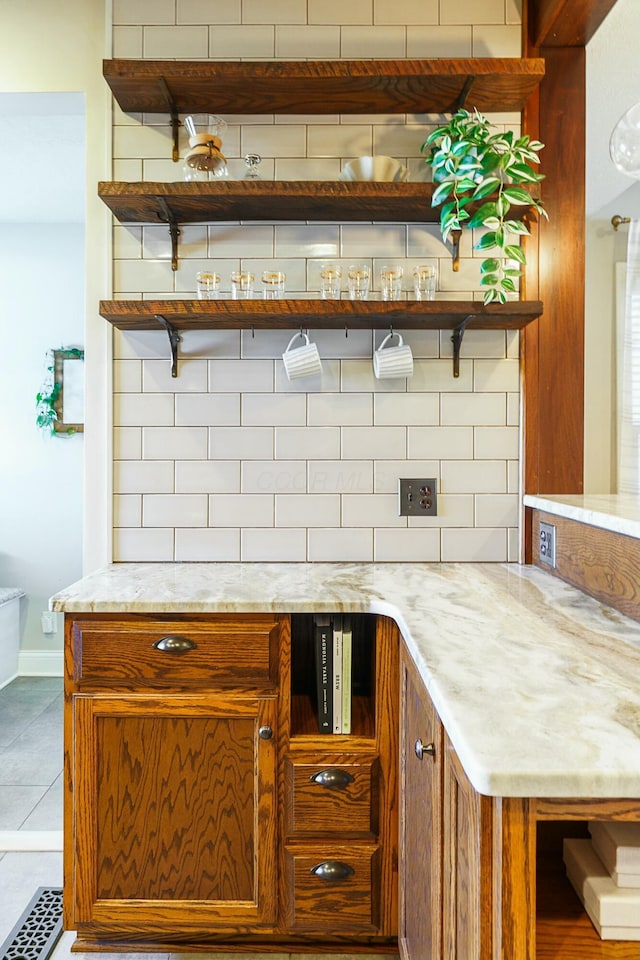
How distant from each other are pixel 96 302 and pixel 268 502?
80 centimetres

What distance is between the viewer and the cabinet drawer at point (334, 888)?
59.6 inches

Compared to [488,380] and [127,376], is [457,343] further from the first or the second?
[127,376]

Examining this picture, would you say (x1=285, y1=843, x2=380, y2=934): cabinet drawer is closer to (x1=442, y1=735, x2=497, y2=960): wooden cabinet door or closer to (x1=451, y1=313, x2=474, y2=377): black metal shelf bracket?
(x1=442, y1=735, x2=497, y2=960): wooden cabinet door

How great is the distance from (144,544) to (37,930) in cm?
103

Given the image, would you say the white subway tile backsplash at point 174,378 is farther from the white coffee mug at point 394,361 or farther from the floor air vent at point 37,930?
the floor air vent at point 37,930

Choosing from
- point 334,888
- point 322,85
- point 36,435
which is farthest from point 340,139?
point 36,435

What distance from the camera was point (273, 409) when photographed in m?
2.04

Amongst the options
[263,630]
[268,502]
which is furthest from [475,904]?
[268,502]

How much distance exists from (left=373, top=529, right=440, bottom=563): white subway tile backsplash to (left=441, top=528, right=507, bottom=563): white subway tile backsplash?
3 centimetres

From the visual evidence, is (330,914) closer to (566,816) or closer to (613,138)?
(566,816)

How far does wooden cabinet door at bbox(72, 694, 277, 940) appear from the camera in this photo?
1.53 m

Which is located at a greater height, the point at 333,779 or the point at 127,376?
the point at 127,376

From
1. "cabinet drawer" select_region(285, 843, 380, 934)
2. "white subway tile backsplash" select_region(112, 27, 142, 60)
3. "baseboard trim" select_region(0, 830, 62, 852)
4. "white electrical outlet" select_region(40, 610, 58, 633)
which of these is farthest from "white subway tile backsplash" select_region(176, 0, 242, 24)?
"white electrical outlet" select_region(40, 610, 58, 633)

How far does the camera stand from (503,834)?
2.38 feet
